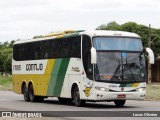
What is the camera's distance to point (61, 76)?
2623 cm

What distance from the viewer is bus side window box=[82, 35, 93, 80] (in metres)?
23.1

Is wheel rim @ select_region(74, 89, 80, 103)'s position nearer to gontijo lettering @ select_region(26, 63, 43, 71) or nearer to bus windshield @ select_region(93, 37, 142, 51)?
bus windshield @ select_region(93, 37, 142, 51)

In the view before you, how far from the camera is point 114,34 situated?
23609 mm

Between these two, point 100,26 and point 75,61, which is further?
point 100,26

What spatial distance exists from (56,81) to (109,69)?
473 cm

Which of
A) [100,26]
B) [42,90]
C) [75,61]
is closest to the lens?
[75,61]

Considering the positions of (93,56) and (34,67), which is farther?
(34,67)

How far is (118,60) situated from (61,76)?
163 inches

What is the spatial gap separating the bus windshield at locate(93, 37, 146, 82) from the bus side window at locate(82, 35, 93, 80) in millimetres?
307

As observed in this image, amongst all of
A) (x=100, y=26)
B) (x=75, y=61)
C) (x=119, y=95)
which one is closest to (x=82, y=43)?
(x=75, y=61)

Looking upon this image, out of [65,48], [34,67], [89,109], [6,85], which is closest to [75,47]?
[65,48]

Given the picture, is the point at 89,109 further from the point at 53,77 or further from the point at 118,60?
the point at 53,77

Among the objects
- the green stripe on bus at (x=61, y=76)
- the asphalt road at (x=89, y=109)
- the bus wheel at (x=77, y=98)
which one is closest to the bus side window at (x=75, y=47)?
the green stripe on bus at (x=61, y=76)

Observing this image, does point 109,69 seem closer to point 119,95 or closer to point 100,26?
point 119,95
